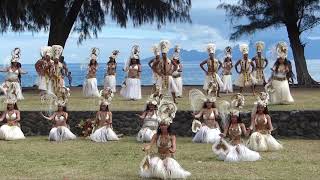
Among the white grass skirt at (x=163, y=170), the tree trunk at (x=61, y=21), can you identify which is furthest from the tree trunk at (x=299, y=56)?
the white grass skirt at (x=163, y=170)

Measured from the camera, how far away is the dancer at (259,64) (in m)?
17.0

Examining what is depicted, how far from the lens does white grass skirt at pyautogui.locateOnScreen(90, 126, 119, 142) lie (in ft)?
42.3

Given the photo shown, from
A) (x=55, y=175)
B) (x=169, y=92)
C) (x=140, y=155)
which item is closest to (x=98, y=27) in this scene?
→ (x=169, y=92)

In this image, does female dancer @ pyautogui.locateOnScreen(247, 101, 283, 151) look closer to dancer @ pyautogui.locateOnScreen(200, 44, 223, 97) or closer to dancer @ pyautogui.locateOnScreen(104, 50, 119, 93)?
dancer @ pyautogui.locateOnScreen(200, 44, 223, 97)

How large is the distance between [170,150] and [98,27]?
17.4m

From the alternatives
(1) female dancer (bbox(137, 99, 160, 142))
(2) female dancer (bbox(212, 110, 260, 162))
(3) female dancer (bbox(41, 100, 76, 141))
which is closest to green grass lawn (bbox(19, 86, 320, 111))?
(3) female dancer (bbox(41, 100, 76, 141))

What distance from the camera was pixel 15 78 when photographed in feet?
57.4

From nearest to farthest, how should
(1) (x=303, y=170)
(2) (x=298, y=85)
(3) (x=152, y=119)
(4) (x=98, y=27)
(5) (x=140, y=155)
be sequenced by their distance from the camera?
(1) (x=303, y=170), (5) (x=140, y=155), (3) (x=152, y=119), (2) (x=298, y=85), (4) (x=98, y=27)

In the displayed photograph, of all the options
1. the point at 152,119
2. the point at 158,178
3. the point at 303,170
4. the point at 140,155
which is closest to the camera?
the point at 158,178

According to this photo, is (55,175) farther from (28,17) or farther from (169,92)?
(28,17)

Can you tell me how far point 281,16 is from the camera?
2311cm

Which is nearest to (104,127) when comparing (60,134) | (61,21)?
(60,134)

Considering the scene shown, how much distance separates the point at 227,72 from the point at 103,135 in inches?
291

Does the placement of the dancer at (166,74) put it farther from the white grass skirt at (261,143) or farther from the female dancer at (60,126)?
the white grass skirt at (261,143)
